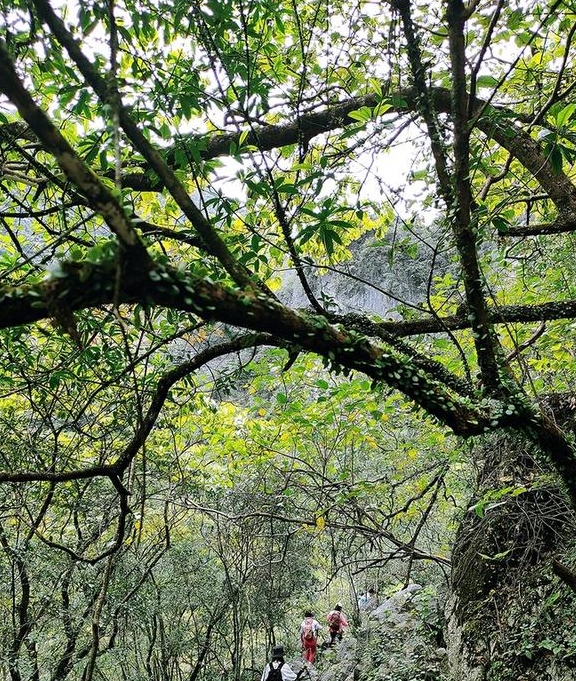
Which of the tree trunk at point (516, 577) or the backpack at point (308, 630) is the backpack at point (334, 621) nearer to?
the backpack at point (308, 630)

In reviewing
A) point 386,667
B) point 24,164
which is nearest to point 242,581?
point 386,667

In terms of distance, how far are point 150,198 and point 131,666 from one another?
11.3 meters

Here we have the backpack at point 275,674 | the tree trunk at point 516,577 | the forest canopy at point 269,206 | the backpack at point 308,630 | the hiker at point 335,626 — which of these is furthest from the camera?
the hiker at point 335,626

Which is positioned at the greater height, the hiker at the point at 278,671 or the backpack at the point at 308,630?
the backpack at the point at 308,630

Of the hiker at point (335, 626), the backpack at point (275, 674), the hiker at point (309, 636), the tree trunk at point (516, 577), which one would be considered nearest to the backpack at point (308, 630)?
the hiker at point (309, 636)

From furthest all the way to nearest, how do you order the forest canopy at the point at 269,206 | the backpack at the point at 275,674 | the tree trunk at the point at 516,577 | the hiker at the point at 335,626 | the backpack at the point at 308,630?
the hiker at the point at 335,626 < the backpack at the point at 308,630 < the backpack at the point at 275,674 < the tree trunk at the point at 516,577 < the forest canopy at the point at 269,206

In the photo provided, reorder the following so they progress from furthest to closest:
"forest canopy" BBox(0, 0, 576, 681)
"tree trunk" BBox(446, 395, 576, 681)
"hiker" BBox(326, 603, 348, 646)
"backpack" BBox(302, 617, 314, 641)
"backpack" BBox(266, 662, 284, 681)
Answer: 1. "hiker" BBox(326, 603, 348, 646)
2. "backpack" BBox(302, 617, 314, 641)
3. "backpack" BBox(266, 662, 284, 681)
4. "tree trunk" BBox(446, 395, 576, 681)
5. "forest canopy" BBox(0, 0, 576, 681)

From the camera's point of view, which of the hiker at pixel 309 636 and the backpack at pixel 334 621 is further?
the backpack at pixel 334 621

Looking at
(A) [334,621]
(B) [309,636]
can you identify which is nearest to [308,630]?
(B) [309,636]

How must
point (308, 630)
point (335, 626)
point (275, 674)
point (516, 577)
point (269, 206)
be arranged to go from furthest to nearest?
1. point (335, 626)
2. point (308, 630)
3. point (275, 674)
4. point (516, 577)
5. point (269, 206)

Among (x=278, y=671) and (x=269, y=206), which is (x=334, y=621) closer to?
(x=278, y=671)

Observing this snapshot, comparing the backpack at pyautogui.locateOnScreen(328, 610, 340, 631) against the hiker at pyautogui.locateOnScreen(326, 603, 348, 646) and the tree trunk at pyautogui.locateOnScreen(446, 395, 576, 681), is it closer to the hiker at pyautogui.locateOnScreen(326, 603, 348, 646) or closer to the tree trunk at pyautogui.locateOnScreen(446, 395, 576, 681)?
the hiker at pyautogui.locateOnScreen(326, 603, 348, 646)

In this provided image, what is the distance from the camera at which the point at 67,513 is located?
5949 mm

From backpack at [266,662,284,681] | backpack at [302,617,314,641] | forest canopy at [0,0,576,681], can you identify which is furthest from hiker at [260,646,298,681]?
forest canopy at [0,0,576,681]
